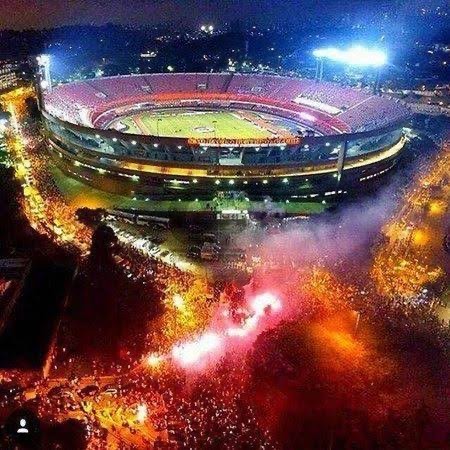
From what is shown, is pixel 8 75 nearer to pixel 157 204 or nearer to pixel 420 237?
pixel 157 204

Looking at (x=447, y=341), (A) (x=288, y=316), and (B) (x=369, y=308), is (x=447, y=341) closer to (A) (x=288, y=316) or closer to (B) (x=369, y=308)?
(B) (x=369, y=308)

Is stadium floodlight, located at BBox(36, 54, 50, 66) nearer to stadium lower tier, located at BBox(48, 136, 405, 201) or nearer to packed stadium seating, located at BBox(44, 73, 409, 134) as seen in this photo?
packed stadium seating, located at BBox(44, 73, 409, 134)

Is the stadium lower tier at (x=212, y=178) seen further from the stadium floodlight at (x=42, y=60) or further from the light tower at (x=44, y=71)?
the stadium floodlight at (x=42, y=60)

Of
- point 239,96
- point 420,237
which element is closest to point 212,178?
point 420,237

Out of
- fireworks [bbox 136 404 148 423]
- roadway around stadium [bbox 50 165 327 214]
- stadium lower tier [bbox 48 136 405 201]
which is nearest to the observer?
fireworks [bbox 136 404 148 423]

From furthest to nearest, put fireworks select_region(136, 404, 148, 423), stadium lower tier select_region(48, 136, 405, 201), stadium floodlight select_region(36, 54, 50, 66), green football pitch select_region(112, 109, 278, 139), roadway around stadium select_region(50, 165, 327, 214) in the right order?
stadium floodlight select_region(36, 54, 50, 66) < green football pitch select_region(112, 109, 278, 139) < stadium lower tier select_region(48, 136, 405, 201) < roadway around stadium select_region(50, 165, 327, 214) < fireworks select_region(136, 404, 148, 423)

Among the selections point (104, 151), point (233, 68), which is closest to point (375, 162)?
point (104, 151)

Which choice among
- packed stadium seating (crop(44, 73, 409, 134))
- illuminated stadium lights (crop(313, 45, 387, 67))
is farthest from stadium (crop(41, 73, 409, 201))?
illuminated stadium lights (crop(313, 45, 387, 67))
